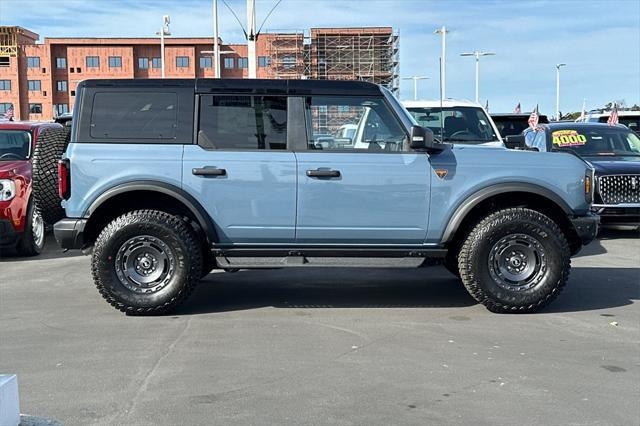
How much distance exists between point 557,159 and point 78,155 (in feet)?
14.5

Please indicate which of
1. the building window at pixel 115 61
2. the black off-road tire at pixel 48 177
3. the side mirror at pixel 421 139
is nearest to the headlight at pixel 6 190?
the black off-road tire at pixel 48 177

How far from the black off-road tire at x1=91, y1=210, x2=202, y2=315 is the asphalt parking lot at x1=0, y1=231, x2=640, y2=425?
187 mm

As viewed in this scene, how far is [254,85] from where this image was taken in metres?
5.85

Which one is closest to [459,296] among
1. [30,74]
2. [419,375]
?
[419,375]

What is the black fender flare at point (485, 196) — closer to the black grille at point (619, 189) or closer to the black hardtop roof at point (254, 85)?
the black hardtop roof at point (254, 85)

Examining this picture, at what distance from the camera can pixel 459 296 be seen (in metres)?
6.69

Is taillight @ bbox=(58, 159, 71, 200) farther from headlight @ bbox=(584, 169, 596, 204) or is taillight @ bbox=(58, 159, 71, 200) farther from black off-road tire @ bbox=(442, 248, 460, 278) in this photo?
headlight @ bbox=(584, 169, 596, 204)

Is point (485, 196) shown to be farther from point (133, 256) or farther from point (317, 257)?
point (133, 256)

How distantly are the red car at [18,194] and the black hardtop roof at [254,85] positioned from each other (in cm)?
314

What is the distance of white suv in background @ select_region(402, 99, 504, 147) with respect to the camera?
9367 mm

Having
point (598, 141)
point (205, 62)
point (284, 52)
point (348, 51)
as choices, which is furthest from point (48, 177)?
point (205, 62)

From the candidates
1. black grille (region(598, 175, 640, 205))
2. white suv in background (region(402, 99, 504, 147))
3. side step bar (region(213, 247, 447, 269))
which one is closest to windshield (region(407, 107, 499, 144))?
white suv in background (region(402, 99, 504, 147))

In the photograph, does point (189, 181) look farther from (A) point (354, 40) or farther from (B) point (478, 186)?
(A) point (354, 40)

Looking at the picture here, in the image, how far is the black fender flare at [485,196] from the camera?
18.7 feet
